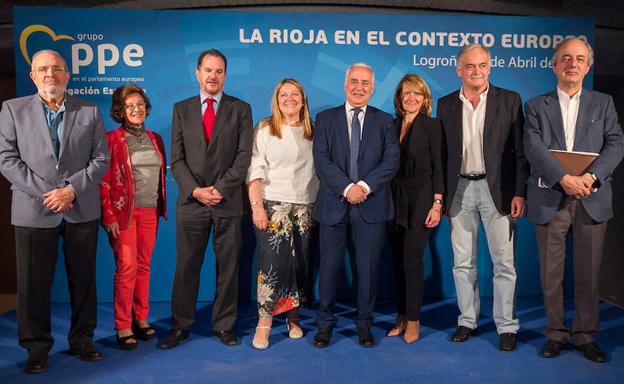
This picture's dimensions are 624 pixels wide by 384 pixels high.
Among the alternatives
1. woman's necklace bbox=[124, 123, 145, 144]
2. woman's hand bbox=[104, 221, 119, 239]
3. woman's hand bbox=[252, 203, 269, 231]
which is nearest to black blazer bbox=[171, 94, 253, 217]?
woman's hand bbox=[252, 203, 269, 231]

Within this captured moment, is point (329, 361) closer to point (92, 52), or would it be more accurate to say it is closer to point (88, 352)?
point (88, 352)

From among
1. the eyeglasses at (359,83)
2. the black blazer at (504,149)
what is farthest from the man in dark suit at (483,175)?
the eyeglasses at (359,83)

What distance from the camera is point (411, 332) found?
345 cm

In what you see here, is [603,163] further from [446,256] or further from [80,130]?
[80,130]

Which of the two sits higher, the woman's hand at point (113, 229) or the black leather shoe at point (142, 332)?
the woman's hand at point (113, 229)

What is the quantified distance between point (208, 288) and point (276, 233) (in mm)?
1383

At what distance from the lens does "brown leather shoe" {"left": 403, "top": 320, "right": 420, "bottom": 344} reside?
11.2ft

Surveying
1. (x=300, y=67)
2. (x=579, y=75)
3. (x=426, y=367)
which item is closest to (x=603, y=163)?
(x=579, y=75)

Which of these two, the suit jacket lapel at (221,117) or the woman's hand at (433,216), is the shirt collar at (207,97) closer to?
the suit jacket lapel at (221,117)

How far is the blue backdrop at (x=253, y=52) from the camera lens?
422 centimetres

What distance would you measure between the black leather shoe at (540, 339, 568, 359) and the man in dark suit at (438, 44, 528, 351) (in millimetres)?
186

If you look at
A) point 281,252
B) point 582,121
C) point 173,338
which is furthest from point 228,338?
point 582,121

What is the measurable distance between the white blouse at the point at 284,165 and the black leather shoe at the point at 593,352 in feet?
6.02

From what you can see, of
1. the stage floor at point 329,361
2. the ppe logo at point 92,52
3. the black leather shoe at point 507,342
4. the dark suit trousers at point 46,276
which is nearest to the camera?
the stage floor at point 329,361
